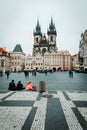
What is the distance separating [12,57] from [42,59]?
2068 cm

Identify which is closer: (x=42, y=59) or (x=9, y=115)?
(x=9, y=115)

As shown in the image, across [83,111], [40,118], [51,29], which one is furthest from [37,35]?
[40,118]

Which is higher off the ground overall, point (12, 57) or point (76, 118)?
point (12, 57)

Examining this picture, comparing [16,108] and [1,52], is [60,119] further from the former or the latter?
[1,52]

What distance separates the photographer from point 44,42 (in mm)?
145625

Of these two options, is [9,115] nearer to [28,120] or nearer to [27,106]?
[28,120]

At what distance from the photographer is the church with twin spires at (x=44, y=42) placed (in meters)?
144

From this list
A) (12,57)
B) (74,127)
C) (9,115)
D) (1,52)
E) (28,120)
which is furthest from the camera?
(12,57)

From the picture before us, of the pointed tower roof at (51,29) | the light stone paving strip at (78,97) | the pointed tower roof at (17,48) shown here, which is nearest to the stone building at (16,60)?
the pointed tower roof at (17,48)

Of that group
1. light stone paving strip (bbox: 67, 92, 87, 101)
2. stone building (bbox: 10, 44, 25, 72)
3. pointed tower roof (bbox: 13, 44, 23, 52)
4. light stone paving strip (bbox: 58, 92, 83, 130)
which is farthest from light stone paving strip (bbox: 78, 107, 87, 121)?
pointed tower roof (bbox: 13, 44, 23, 52)

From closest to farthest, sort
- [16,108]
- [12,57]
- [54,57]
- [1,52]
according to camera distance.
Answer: [16,108], [1,52], [12,57], [54,57]

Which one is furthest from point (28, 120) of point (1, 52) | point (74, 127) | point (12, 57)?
point (12, 57)

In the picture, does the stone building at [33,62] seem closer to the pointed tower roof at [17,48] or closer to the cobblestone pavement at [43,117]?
the pointed tower roof at [17,48]

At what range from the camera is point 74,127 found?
25.5 feet
